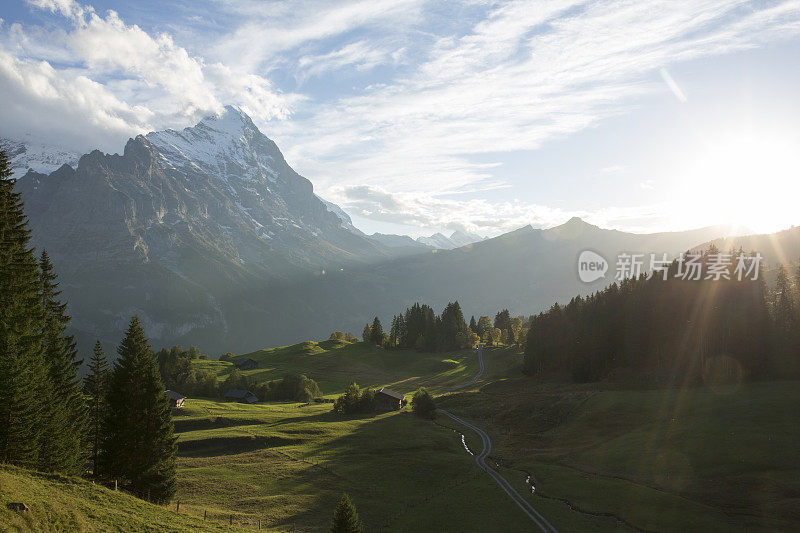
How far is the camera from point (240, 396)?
11862cm

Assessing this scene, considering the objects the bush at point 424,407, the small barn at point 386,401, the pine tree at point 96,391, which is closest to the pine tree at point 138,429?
the pine tree at point 96,391

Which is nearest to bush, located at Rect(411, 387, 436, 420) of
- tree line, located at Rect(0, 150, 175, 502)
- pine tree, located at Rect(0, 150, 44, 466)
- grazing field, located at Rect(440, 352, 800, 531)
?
grazing field, located at Rect(440, 352, 800, 531)

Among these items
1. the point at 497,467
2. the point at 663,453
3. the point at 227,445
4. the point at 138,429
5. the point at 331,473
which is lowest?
the point at 497,467

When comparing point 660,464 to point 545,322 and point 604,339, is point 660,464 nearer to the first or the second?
point 604,339

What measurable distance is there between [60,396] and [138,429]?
311 inches

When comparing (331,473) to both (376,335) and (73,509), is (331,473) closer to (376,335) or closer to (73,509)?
(73,509)

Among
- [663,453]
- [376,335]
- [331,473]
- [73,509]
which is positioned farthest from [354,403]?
[376,335]

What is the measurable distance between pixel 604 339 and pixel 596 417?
38.7 meters

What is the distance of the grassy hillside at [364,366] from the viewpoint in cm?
13973

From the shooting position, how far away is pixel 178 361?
139 m

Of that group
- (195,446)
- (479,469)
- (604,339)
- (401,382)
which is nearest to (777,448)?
(479,469)

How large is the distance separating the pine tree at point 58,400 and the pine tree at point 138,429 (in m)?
2.94

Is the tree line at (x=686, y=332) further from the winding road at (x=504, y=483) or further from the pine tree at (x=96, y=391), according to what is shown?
the pine tree at (x=96, y=391)

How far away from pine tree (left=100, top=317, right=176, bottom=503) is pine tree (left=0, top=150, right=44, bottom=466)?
7.66 meters
